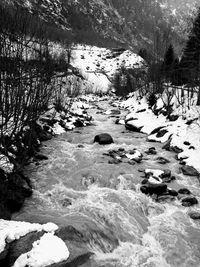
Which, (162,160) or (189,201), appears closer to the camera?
(189,201)

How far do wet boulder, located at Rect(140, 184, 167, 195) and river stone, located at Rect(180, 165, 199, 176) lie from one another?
255 centimetres

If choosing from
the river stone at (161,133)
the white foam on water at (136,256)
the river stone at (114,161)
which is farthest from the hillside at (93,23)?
the white foam on water at (136,256)

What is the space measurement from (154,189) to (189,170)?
322 centimetres

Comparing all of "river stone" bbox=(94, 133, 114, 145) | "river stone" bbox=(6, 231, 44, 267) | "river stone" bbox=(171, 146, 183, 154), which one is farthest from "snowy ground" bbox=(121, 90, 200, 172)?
"river stone" bbox=(6, 231, 44, 267)

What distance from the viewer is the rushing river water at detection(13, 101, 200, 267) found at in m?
6.96

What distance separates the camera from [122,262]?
259 inches

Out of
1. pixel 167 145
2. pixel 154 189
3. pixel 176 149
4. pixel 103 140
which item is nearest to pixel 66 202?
pixel 154 189

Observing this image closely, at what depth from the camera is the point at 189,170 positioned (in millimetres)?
12539

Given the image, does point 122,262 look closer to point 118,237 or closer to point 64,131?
point 118,237

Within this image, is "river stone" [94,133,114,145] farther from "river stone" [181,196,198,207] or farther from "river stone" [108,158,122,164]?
"river stone" [181,196,198,207]

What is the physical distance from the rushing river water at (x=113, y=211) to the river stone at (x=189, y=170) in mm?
386

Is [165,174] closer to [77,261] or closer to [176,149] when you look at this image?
[176,149]

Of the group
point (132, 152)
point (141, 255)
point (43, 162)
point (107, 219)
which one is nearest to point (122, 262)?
point (141, 255)

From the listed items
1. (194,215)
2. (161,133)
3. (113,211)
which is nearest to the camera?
(113,211)
